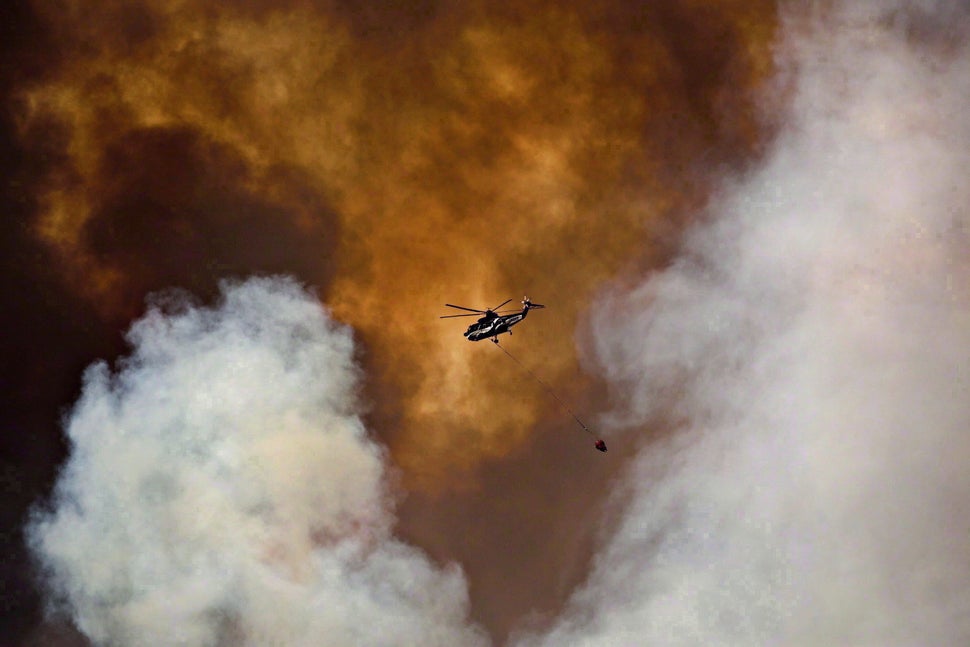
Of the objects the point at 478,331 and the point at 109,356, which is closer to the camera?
the point at 478,331

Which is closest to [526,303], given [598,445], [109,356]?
[598,445]

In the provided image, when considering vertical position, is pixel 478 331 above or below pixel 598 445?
above

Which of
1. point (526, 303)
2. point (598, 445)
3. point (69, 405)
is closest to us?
point (598, 445)

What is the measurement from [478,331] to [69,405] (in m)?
85.4

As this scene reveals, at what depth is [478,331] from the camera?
503 ft

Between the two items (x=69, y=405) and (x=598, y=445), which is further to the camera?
(x=69, y=405)

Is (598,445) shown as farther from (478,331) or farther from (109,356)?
(109,356)

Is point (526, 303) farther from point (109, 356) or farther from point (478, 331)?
point (109, 356)

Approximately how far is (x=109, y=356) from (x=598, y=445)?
98741mm

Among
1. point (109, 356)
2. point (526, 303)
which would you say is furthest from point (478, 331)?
point (109, 356)

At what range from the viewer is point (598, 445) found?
150500 mm

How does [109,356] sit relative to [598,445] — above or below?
above

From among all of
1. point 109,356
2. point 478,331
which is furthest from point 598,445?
point 109,356

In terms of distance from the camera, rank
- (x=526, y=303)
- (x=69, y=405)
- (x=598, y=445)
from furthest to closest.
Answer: (x=69, y=405), (x=526, y=303), (x=598, y=445)
